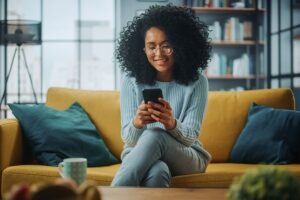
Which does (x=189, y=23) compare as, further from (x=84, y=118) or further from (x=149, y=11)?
(x=84, y=118)

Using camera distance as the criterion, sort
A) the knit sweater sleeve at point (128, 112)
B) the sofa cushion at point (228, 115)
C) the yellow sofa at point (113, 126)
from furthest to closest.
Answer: the sofa cushion at point (228, 115), the yellow sofa at point (113, 126), the knit sweater sleeve at point (128, 112)

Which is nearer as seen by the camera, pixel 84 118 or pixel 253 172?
pixel 253 172

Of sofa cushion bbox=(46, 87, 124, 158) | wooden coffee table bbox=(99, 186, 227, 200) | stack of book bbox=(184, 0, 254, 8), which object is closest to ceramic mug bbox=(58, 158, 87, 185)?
wooden coffee table bbox=(99, 186, 227, 200)

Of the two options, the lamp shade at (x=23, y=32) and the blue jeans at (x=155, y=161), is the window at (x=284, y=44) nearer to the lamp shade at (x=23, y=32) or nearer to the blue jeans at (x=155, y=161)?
the lamp shade at (x=23, y=32)

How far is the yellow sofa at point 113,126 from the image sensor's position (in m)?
1.92

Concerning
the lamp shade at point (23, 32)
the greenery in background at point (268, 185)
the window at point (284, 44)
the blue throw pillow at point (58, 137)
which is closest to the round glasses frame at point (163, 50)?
the blue throw pillow at point (58, 137)

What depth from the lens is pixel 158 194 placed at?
1184 mm

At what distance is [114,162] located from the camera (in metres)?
2.21

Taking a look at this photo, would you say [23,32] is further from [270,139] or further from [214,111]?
[270,139]

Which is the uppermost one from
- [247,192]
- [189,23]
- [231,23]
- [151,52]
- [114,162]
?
[231,23]

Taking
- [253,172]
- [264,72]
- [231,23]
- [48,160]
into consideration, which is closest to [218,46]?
[231,23]

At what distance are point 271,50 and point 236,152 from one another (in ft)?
9.15

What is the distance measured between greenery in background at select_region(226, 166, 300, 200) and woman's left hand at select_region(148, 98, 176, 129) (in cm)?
100

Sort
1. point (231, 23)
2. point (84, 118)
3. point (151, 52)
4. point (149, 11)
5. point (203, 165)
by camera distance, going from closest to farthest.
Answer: point (203, 165) → point (151, 52) → point (149, 11) → point (84, 118) → point (231, 23)
